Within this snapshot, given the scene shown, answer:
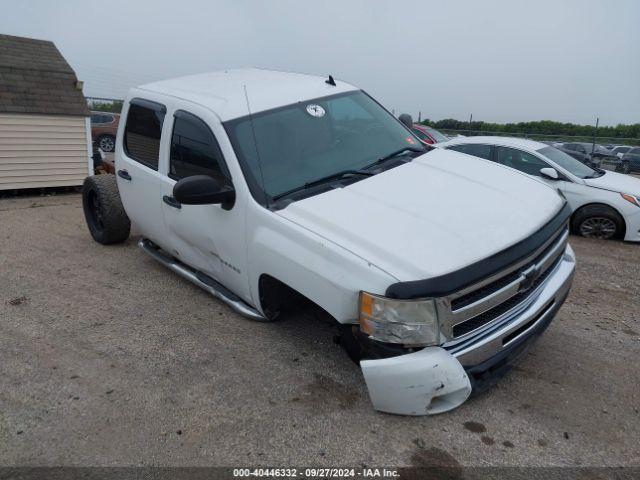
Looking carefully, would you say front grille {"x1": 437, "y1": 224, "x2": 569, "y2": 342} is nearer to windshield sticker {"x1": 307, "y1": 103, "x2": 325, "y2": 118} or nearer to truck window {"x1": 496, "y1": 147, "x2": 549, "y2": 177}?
windshield sticker {"x1": 307, "y1": 103, "x2": 325, "y2": 118}

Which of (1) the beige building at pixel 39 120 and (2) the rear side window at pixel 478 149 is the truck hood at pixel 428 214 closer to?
(2) the rear side window at pixel 478 149

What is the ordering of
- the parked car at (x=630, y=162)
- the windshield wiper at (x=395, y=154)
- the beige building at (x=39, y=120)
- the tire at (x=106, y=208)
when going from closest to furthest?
the windshield wiper at (x=395, y=154) → the tire at (x=106, y=208) → the beige building at (x=39, y=120) → the parked car at (x=630, y=162)

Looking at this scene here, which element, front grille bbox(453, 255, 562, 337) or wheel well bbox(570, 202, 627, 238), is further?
wheel well bbox(570, 202, 627, 238)

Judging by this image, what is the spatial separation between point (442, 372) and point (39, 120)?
407 inches

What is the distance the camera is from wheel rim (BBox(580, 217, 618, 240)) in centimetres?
742

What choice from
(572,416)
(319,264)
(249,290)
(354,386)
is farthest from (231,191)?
(572,416)

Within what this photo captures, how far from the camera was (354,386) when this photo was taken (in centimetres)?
313

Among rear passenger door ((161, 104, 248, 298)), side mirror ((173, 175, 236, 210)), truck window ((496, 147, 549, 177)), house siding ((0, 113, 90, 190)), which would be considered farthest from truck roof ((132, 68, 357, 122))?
house siding ((0, 113, 90, 190))

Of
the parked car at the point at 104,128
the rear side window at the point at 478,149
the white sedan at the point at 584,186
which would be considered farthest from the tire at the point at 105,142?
the white sedan at the point at 584,186

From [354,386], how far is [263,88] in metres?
2.35

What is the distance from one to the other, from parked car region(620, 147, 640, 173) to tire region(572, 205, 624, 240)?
17.1m

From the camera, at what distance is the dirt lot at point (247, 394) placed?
2592 millimetres

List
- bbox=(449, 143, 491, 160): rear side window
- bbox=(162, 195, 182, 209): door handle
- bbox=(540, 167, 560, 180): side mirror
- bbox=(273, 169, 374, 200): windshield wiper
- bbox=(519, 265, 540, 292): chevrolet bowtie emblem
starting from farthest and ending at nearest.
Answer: bbox=(449, 143, 491, 160): rear side window < bbox=(540, 167, 560, 180): side mirror < bbox=(162, 195, 182, 209): door handle < bbox=(273, 169, 374, 200): windshield wiper < bbox=(519, 265, 540, 292): chevrolet bowtie emblem

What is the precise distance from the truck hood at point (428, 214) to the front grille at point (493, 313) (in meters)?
0.33
